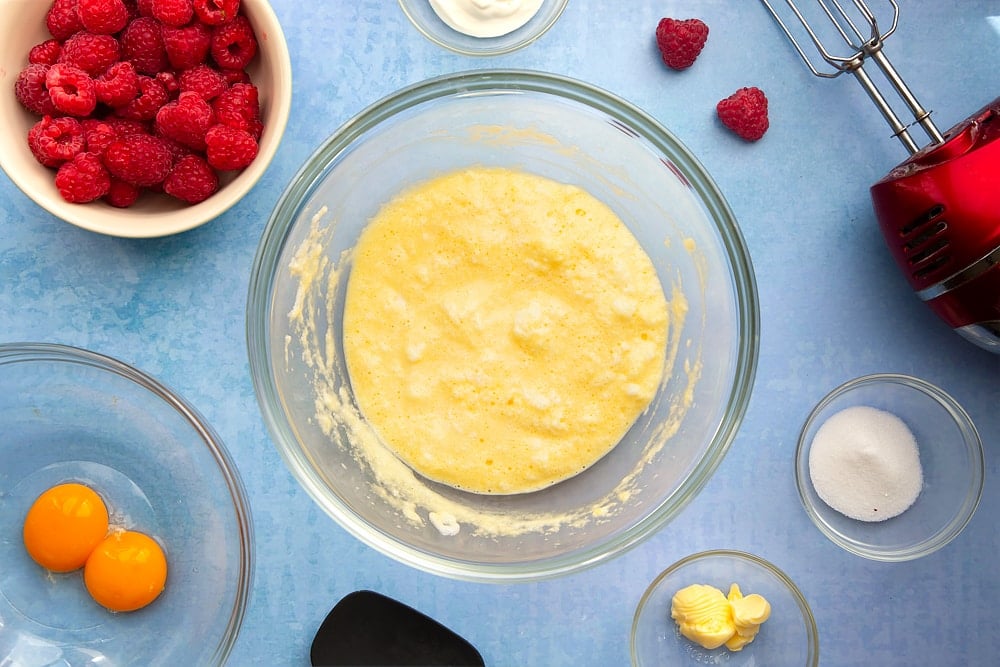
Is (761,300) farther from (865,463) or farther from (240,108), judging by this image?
(240,108)

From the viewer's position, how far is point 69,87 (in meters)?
1.36

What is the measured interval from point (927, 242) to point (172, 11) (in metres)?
1.46

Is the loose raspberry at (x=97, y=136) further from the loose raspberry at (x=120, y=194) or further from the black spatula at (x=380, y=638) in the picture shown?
the black spatula at (x=380, y=638)

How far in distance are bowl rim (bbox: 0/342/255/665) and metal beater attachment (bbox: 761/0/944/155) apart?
4.64 feet

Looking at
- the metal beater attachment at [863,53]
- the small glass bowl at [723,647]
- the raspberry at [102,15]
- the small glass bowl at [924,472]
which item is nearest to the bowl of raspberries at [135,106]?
the raspberry at [102,15]

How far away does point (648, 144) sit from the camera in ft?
4.70

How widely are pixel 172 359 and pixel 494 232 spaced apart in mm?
719

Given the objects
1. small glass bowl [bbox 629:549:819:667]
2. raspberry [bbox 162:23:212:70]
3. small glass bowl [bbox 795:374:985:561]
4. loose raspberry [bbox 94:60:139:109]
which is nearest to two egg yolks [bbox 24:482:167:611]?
loose raspberry [bbox 94:60:139:109]

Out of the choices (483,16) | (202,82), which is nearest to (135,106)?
(202,82)

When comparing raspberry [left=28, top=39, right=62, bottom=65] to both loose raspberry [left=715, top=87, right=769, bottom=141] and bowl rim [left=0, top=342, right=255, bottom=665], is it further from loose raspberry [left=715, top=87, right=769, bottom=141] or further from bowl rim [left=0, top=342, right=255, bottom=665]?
loose raspberry [left=715, top=87, right=769, bottom=141]

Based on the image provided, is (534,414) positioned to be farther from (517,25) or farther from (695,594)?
(517,25)

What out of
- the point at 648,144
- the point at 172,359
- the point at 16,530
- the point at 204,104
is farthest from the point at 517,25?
the point at 16,530

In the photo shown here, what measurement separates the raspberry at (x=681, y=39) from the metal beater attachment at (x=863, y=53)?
0.63ft

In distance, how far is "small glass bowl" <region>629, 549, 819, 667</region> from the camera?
5.16 ft
